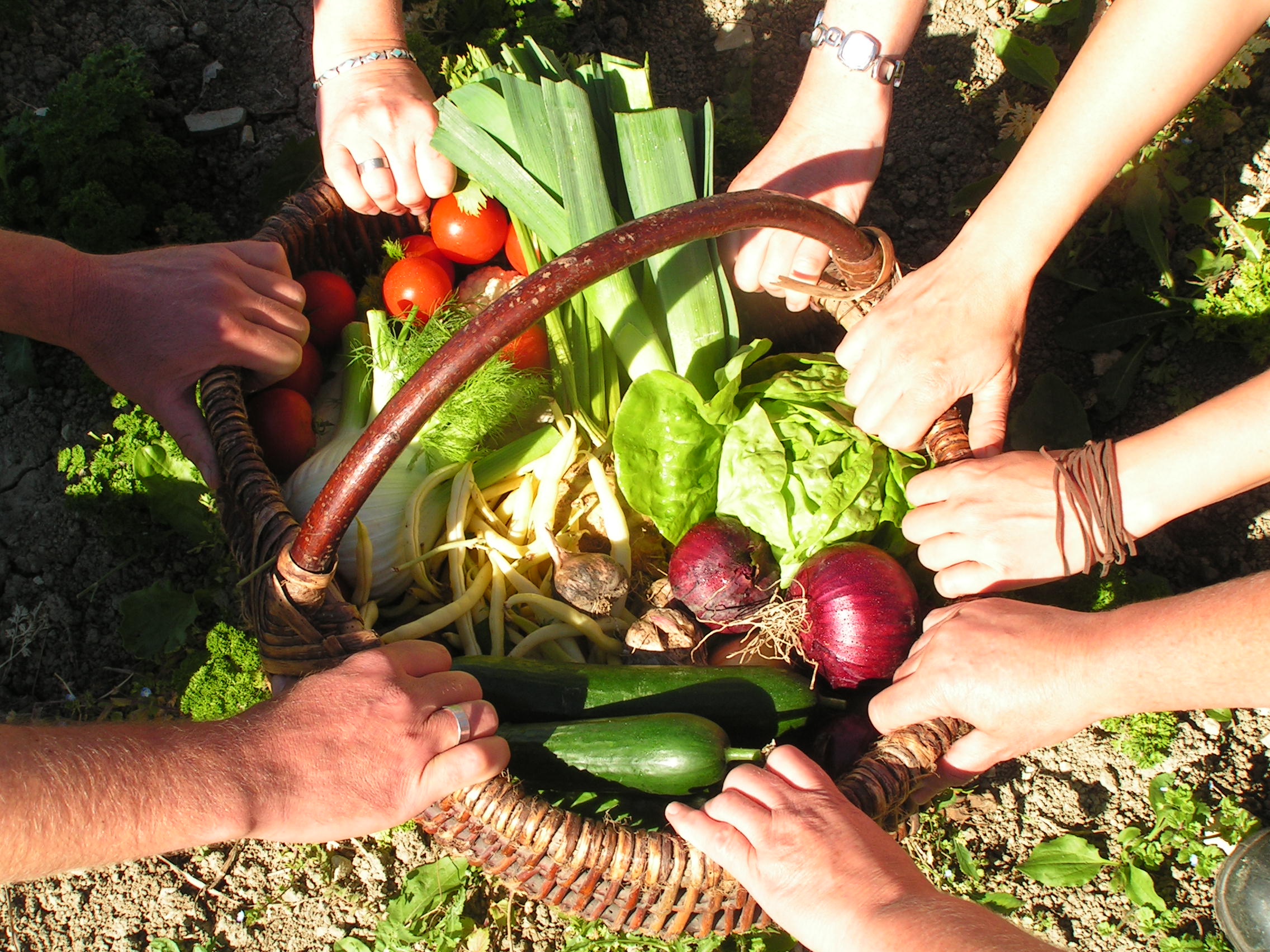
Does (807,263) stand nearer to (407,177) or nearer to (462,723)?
(407,177)

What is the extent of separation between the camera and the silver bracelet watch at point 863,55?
228 cm

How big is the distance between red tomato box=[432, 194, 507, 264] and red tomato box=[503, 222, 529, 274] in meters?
0.02

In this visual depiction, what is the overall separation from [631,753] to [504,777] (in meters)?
0.28

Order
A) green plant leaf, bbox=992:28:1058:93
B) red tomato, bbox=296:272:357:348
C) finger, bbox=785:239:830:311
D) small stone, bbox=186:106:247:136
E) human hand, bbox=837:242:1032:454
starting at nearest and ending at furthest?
human hand, bbox=837:242:1032:454
finger, bbox=785:239:830:311
red tomato, bbox=296:272:357:348
green plant leaf, bbox=992:28:1058:93
small stone, bbox=186:106:247:136

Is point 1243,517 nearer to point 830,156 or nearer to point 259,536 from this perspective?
point 830,156

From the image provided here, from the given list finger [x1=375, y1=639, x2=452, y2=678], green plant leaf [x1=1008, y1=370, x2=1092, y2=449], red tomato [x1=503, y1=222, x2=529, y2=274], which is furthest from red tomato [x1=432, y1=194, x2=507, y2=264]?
green plant leaf [x1=1008, y1=370, x2=1092, y2=449]

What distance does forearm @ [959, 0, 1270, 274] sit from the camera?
1.80m

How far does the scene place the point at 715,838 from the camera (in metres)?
1.65

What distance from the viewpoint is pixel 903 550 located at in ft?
7.54

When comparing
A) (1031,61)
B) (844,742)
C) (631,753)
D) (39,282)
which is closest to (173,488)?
(39,282)

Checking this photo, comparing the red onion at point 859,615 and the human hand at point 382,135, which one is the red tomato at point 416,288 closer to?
the human hand at point 382,135

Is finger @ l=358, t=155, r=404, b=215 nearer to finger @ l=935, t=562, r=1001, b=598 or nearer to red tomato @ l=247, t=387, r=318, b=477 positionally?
red tomato @ l=247, t=387, r=318, b=477

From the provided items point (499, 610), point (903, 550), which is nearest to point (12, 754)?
point (499, 610)

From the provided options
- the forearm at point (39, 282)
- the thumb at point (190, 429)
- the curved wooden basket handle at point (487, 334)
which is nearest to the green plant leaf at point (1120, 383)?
the curved wooden basket handle at point (487, 334)
